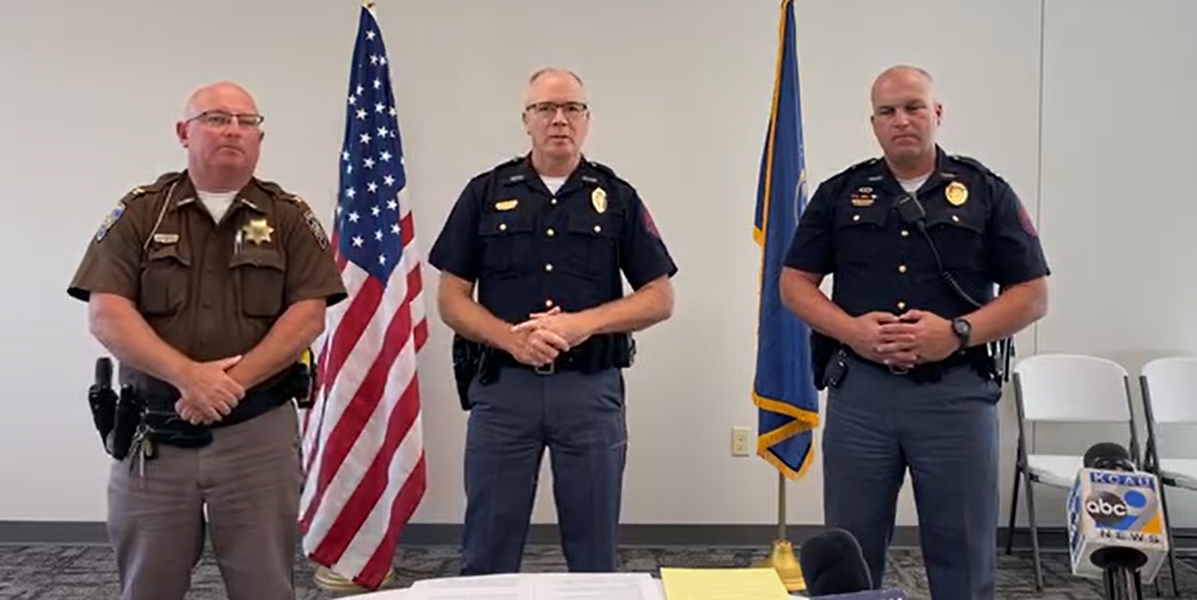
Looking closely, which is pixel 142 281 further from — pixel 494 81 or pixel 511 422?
pixel 494 81

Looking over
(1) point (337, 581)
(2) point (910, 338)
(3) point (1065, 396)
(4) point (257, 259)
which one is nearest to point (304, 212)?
(4) point (257, 259)

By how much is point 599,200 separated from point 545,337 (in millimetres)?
454

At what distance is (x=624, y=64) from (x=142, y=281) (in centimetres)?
238

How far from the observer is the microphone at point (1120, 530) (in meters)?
0.87

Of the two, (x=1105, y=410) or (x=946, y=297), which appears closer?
(x=946, y=297)

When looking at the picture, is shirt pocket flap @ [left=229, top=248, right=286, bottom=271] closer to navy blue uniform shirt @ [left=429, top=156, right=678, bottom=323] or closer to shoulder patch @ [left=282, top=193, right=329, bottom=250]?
shoulder patch @ [left=282, top=193, right=329, bottom=250]

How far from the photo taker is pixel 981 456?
2.28 meters

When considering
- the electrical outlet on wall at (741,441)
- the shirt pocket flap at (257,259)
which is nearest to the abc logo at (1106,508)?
the shirt pocket flap at (257,259)

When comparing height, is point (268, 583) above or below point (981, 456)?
below

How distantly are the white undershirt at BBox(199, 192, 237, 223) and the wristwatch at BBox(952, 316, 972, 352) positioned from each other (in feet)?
5.78

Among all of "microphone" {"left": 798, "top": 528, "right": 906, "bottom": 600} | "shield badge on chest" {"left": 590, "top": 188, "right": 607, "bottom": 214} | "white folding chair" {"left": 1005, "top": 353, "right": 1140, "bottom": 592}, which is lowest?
"microphone" {"left": 798, "top": 528, "right": 906, "bottom": 600}

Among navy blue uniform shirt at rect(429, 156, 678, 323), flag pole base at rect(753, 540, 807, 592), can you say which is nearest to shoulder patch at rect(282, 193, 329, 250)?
navy blue uniform shirt at rect(429, 156, 678, 323)

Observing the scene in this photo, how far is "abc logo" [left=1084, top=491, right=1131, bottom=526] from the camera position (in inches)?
34.7

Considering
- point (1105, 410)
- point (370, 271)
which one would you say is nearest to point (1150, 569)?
point (370, 271)
